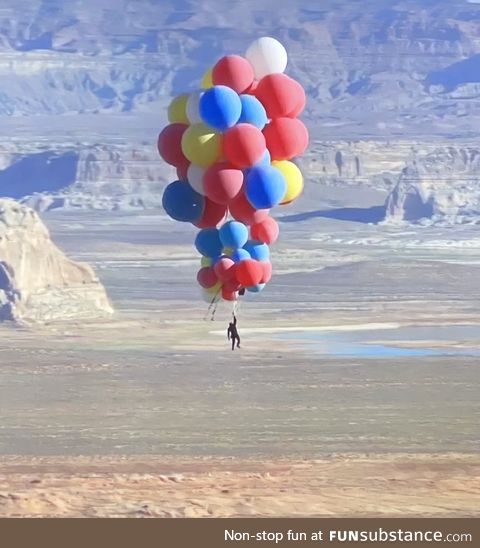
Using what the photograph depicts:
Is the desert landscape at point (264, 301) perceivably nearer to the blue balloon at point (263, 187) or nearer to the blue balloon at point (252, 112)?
the blue balloon at point (263, 187)

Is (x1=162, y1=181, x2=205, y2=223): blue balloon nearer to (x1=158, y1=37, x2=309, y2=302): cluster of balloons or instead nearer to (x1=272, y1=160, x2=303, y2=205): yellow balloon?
(x1=158, y1=37, x2=309, y2=302): cluster of balloons

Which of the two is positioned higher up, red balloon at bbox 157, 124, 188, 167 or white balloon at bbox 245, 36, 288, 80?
white balloon at bbox 245, 36, 288, 80

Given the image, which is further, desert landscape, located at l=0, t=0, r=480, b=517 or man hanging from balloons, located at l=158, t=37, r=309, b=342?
desert landscape, located at l=0, t=0, r=480, b=517

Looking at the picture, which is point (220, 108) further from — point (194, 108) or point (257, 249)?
point (257, 249)

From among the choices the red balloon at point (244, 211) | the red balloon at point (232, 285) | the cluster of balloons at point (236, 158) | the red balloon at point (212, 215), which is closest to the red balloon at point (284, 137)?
the cluster of balloons at point (236, 158)

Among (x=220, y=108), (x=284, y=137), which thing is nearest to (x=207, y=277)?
(x=284, y=137)

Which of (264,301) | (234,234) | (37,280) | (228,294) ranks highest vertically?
(37,280)

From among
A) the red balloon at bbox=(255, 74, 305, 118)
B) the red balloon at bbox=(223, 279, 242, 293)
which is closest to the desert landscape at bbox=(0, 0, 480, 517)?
the red balloon at bbox=(223, 279, 242, 293)
